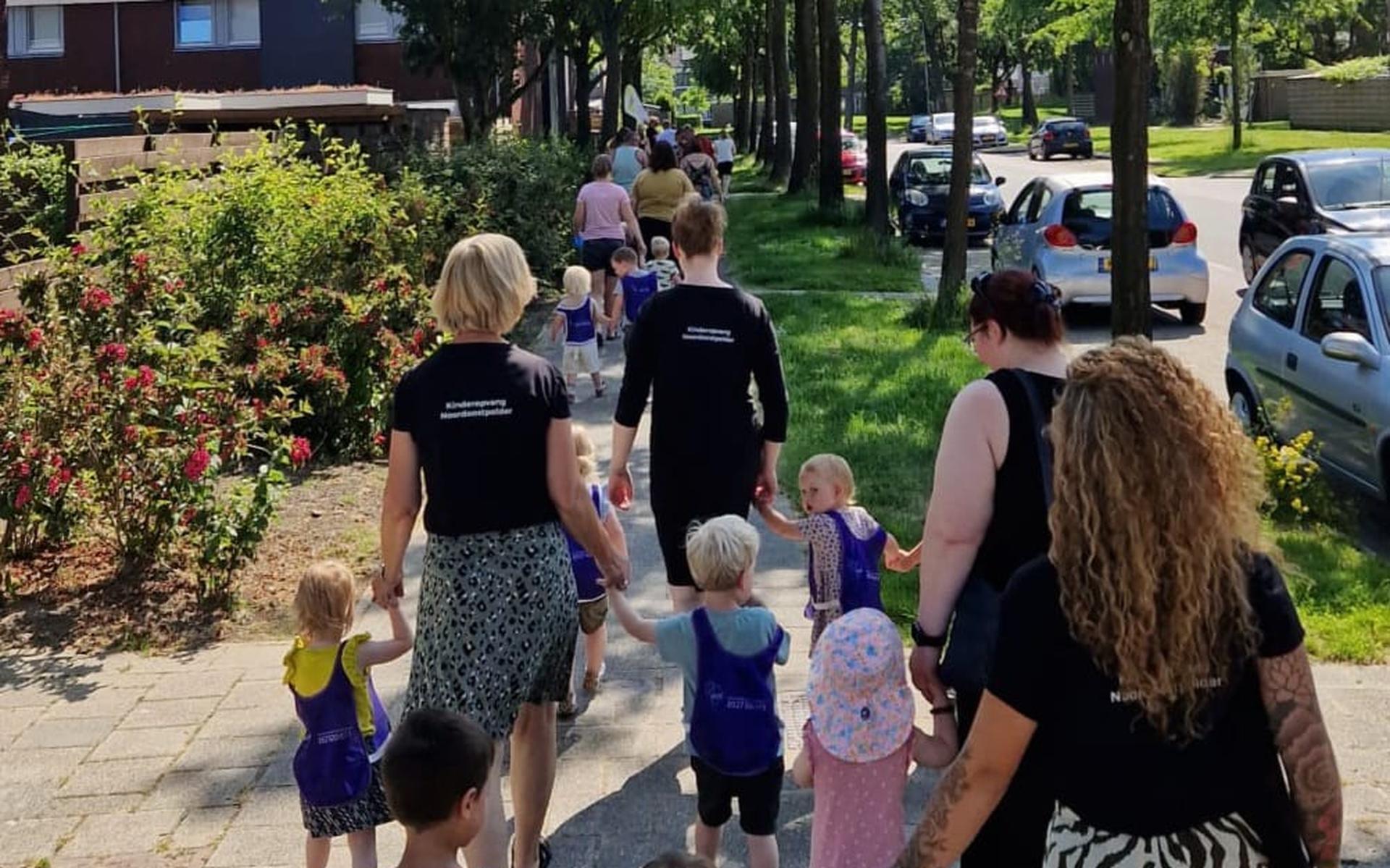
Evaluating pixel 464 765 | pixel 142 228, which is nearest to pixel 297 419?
pixel 142 228

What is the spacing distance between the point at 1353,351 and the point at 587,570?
4.79 m

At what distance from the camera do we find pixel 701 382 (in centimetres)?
515

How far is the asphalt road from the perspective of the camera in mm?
14336

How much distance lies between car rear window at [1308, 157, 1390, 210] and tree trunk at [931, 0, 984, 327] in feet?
13.2

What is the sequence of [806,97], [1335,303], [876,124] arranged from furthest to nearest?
[806,97] < [876,124] < [1335,303]

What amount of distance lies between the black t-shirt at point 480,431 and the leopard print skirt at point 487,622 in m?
0.06

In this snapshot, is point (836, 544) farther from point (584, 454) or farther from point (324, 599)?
point (324, 599)

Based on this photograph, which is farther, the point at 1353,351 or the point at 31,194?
the point at 31,194

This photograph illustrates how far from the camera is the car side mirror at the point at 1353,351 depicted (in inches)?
325

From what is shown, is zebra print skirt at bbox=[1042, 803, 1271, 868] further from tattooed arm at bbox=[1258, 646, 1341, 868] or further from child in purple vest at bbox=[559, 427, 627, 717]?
child in purple vest at bbox=[559, 427, 627, 717]

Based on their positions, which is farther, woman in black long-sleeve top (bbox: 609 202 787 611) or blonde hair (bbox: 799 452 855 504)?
woman in black long-sleeve top (bbox: 609 202 787 611)

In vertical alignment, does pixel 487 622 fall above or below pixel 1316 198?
below

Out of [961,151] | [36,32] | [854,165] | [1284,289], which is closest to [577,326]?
[1284,289]

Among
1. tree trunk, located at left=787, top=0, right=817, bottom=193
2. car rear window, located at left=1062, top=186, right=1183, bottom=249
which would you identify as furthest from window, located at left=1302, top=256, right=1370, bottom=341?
tree trunk, located at left=787, top=0, right=817, bottom=193
